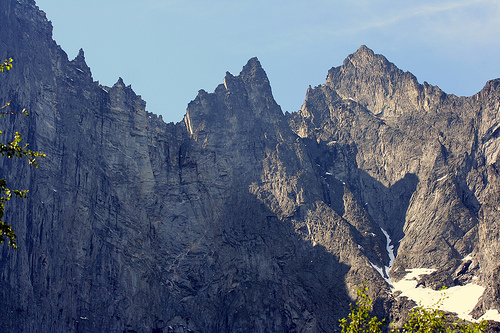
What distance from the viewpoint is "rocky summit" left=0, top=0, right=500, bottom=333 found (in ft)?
436

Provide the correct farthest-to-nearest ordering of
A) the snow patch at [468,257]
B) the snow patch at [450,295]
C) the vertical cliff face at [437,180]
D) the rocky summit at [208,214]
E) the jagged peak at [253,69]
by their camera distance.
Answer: the jagged peak at [253,69], the vertical cliff face at [437,180], the snow patch at [468,257], the snow patch at [450,295], the rocky summit at [208,214]

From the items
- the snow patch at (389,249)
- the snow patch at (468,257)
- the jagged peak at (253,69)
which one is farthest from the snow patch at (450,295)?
the jagged peak at (253,69)

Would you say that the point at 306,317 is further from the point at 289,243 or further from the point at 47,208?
the point at 47,208

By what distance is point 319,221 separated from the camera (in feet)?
522

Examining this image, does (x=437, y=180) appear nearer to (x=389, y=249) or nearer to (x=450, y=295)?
(x=389, y=249)

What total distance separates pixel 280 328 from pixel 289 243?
72.8 feet

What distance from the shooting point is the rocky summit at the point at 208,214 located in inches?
5236

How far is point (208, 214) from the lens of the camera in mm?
157375

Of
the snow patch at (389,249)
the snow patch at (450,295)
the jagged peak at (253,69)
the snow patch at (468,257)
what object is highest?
the jagged peak at (253,69)

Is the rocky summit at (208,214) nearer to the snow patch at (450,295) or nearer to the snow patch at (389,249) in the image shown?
the snow patch at (389,249)

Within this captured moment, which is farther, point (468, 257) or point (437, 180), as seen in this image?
point (437, 180)

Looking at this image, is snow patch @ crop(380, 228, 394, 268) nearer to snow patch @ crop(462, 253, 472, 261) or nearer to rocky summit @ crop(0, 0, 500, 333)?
rocky summit @ crop(0, 0, 500, 333)

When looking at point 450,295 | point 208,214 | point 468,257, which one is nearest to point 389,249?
point 468,257

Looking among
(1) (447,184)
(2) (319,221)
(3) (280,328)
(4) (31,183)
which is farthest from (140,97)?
(1) (447,184)
